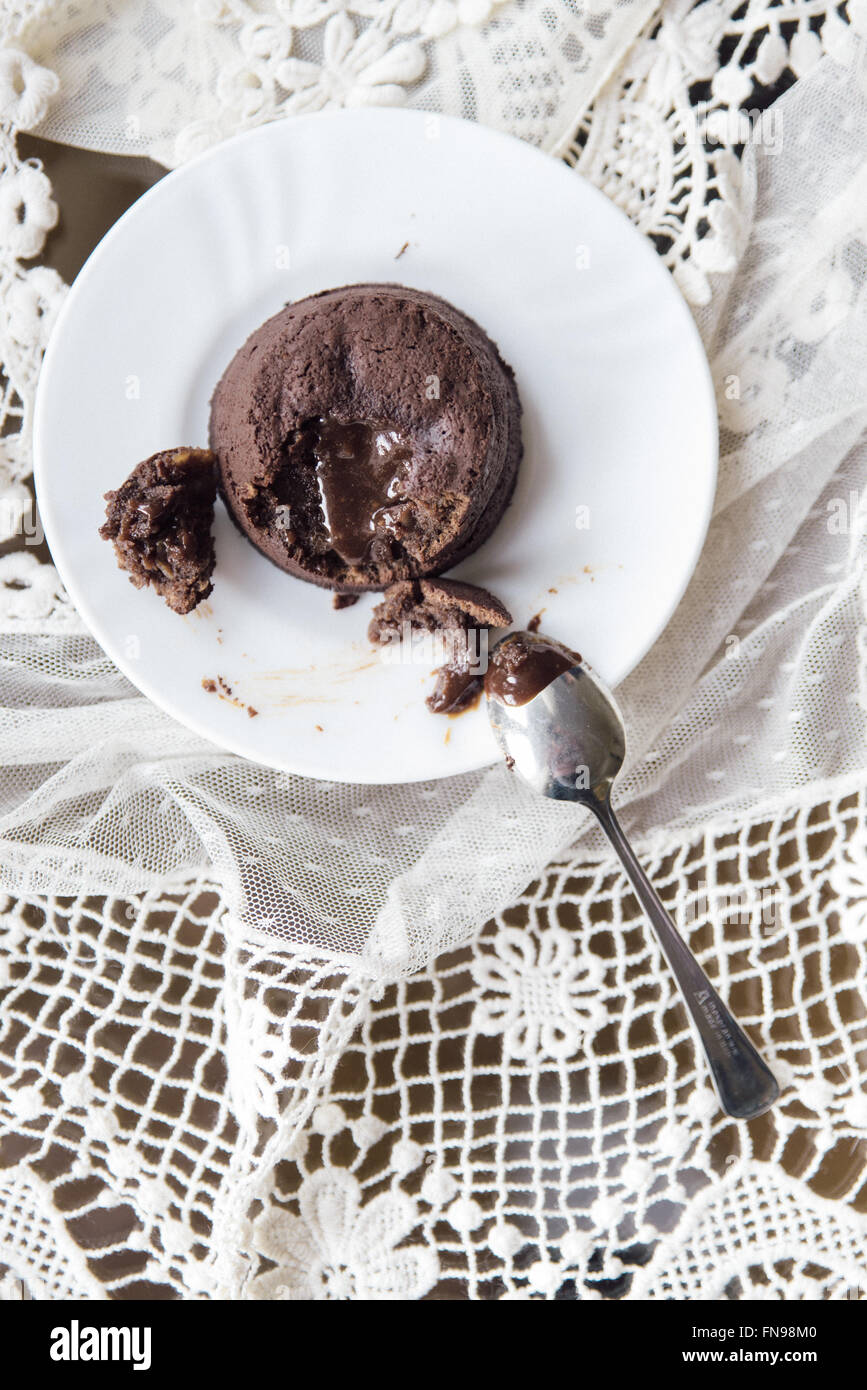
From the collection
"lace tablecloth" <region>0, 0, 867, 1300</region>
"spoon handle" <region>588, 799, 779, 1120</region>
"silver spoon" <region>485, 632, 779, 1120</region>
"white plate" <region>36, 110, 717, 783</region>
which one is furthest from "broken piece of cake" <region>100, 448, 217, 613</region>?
"spoon handle" <region>588, 799, 779, 1120</region>

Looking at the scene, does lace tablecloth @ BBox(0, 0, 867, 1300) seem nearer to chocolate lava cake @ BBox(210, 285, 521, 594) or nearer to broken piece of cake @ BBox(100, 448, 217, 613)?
broken piece of cake @ BBox(100, 448, 217, 613)

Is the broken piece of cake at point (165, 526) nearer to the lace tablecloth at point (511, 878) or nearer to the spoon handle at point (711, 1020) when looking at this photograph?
the lace tablecloth at point (511, 878)

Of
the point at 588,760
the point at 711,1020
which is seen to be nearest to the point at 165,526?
the point at 588,760

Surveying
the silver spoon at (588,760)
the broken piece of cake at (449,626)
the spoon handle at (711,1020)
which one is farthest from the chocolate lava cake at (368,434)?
the spoon handle at (711,1020)

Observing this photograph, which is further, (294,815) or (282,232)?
(294,815)

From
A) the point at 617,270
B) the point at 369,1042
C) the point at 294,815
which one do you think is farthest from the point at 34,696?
the point at 617,270
